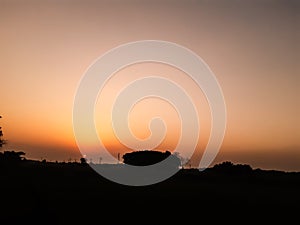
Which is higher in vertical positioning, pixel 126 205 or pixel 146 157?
pixel 146 157

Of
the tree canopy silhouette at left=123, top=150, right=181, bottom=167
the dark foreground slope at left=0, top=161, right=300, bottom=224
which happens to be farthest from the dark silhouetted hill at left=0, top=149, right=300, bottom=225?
the tree canopy silhouette at left=123, top=150, right=181, bottom=167

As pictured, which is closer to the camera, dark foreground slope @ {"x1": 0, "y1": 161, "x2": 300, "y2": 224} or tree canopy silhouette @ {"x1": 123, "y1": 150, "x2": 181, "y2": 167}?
dark foreground slope @ {"x1": 0, "y1": 161, "x2": 300, "y2": 224}

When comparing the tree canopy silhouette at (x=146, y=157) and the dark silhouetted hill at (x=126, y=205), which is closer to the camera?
the dark silhouetted hill at (x=126, y=205)

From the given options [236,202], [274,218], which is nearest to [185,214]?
[274,218]

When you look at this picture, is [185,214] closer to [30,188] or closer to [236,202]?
[236,202]

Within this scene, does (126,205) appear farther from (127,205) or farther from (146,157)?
(146,157)

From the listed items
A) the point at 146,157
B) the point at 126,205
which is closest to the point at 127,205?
the point at 126,205

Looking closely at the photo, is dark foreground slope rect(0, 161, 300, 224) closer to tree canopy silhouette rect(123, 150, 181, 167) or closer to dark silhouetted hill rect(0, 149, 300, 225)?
dark silhouetted hill rect(0, 149, 300, 225)

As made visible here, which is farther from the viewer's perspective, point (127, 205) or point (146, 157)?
point (146, 157)

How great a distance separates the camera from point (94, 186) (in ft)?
164

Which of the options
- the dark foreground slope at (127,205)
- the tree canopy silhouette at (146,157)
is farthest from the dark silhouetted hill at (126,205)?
the tree canopy silhouette at (146,157)

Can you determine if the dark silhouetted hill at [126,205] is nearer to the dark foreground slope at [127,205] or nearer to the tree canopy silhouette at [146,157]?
the dark foreground slope at [127,205]

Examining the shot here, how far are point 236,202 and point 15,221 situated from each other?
73.9 feet

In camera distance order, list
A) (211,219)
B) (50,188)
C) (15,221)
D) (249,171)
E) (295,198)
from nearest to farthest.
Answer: (15,221) → (211,219) → (50,188) → (295,198) → (249,171)
